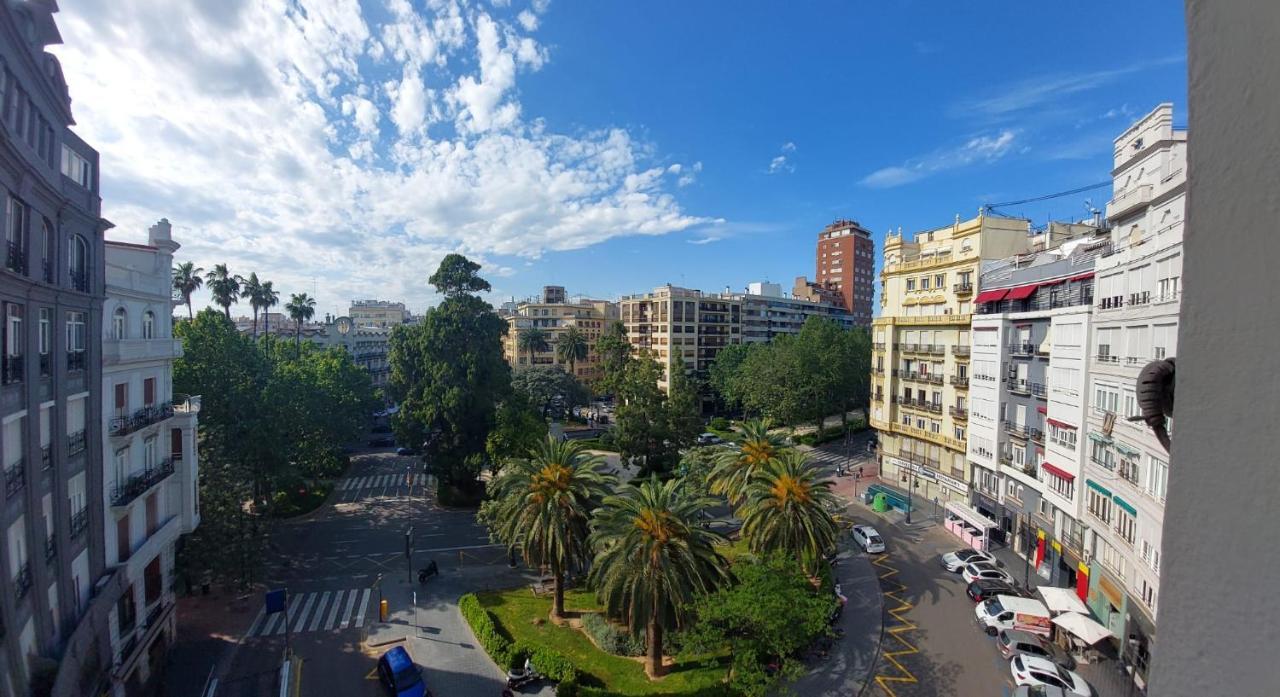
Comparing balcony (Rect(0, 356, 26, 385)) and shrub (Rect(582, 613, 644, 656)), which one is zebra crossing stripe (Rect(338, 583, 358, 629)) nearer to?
shrub (Rect(582, 613, 644, 656))

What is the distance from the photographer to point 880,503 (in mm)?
39062

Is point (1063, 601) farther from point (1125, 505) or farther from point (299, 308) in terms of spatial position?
point (299, 308)

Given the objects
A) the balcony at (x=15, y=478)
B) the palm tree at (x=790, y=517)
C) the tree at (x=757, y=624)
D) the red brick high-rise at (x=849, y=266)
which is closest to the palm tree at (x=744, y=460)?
the palm tree at (x=790, y=517)

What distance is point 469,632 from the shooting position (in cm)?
2439

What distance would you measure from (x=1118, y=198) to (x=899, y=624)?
20199 millimetres

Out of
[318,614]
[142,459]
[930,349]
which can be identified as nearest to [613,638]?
[318,614]

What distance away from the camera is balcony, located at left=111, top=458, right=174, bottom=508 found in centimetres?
1893

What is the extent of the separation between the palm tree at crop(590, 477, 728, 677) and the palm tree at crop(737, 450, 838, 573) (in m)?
3.29

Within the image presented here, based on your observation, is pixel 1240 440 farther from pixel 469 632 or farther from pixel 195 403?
pixel 195 403

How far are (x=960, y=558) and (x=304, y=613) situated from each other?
32.4 metres

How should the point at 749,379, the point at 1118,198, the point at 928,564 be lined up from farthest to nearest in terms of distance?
the point at 749,379 < the point at 928,564 < the point at 1118,198

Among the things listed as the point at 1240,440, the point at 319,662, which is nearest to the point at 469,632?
the point at 319,662

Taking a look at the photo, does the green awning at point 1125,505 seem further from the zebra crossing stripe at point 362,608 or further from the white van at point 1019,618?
the zebra crossing stripe at point 362,608

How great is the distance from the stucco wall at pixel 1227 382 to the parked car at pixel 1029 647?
25666mm
